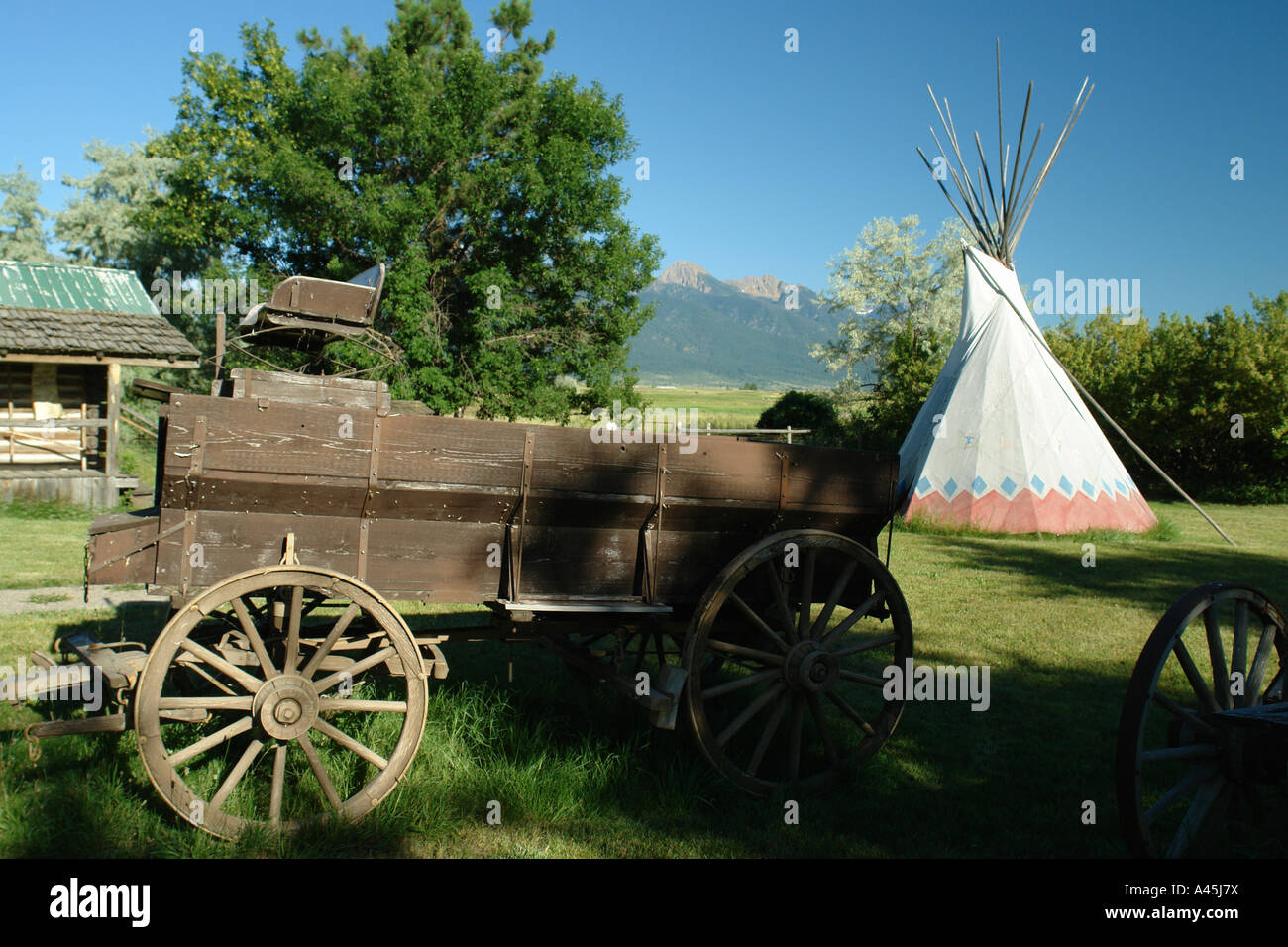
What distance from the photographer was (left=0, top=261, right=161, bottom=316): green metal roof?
16094mm

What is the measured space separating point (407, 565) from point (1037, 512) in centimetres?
1266

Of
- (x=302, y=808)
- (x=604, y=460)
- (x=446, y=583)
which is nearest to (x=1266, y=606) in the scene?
(x=604, y=460)

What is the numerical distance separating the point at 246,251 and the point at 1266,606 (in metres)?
25.0

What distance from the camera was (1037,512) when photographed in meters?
13.9

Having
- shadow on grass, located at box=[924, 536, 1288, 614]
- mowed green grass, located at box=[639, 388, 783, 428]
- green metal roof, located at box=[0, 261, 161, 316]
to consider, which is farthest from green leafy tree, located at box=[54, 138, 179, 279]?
shadow on grass, located at box=[924, 536, 1288, 614]

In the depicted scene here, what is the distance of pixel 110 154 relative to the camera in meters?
34.4

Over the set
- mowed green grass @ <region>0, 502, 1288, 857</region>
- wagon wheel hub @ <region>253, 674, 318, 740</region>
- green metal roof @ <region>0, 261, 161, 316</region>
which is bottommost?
mowed green grass @ <region>0, 502, 1288, 857</region>

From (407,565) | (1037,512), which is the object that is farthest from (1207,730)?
(1037,512)

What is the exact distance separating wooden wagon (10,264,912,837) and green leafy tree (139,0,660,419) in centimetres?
1689

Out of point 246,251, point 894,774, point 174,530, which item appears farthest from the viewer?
point 246,251

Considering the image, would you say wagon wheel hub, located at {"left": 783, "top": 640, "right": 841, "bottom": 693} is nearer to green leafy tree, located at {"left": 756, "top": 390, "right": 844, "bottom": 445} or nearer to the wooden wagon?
the wooden wagon

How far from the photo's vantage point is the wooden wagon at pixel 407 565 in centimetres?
325

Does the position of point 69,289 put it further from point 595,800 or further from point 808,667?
point 808,667
